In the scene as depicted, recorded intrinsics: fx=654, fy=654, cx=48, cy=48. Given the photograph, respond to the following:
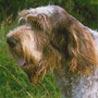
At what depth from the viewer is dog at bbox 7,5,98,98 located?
6.30 m

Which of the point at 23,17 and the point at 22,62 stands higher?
the point at 23,17

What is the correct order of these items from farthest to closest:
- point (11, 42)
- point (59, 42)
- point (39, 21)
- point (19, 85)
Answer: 1. point (19, 85)
2. point (59, 42)
3. point (39, 21)
4. point (11, 42)

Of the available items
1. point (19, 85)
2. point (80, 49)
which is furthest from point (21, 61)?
point (19, 85)

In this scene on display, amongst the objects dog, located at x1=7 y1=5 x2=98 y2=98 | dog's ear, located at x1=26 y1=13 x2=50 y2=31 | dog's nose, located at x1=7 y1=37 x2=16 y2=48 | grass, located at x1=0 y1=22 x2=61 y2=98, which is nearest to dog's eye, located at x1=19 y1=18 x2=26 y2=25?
dog, located at x1=7 y1=5 x2=98 y2=98

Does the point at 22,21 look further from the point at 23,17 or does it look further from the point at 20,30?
the point at 20,30

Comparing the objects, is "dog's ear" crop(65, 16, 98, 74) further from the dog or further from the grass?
the grass

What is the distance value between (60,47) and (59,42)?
0.17ft

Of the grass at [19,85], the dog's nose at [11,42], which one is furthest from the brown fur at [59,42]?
the grass at [19,85]

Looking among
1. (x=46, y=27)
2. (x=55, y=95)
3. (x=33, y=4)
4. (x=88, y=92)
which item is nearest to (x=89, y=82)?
(x=88, y=92)

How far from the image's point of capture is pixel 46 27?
249 inches

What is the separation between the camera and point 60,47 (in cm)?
644

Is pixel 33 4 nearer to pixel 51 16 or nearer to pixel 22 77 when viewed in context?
pixel 22 77

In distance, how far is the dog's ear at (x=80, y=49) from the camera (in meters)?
6.33

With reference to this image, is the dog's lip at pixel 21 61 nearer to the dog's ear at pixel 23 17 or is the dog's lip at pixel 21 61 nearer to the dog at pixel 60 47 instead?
the dog at pixel 60 47
